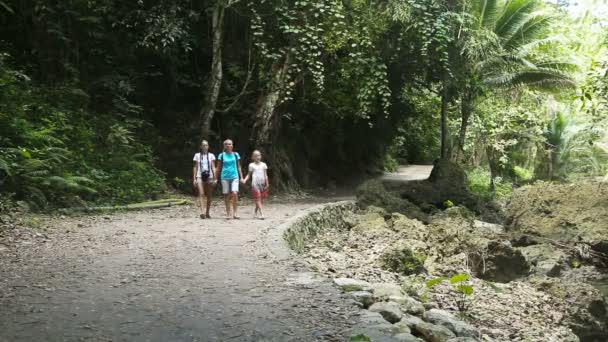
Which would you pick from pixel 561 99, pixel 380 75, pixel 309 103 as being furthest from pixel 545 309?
pixel 561 99

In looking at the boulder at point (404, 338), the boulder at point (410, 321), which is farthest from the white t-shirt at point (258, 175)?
the boulder at point (404, 338)

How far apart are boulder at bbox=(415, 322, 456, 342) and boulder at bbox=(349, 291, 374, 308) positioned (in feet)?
2.00

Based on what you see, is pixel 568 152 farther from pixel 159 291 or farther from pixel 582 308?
pixel 159 291

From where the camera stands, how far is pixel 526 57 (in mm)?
23969

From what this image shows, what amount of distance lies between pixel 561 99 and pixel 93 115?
21.3 meters

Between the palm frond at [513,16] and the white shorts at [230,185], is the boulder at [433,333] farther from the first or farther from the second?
the palm frond at [513,16]

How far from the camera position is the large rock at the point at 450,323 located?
18.5 feet

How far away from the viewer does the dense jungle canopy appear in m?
12.7

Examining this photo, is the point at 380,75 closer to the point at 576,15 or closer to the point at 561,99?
the point at 561,99

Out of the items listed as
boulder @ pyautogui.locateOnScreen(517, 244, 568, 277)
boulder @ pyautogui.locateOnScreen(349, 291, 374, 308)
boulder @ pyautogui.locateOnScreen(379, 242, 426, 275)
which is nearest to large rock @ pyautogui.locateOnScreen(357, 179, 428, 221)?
boulder @ pyautogui.locateOnScreen(517, 244, 568, 277)

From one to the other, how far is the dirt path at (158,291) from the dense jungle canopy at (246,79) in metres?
3.27

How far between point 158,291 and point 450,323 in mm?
3136

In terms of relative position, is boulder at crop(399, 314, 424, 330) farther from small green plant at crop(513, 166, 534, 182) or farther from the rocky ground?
small green plant at crop(513, 166, 534, 182)

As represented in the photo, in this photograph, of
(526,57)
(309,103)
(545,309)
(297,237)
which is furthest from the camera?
(526,57)
